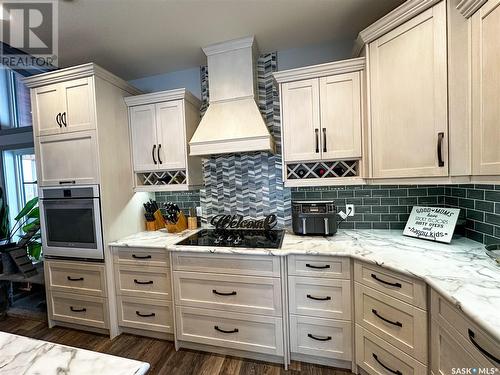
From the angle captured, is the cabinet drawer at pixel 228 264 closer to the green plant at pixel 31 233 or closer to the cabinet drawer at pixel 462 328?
the cabinet drawer at pixel 462 328

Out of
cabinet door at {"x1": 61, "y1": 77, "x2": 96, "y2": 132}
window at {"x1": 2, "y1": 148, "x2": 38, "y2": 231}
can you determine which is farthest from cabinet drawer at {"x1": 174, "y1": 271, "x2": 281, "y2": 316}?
window at {"x1": 2, "y1": 148, "x2": 38, "y2": 231}

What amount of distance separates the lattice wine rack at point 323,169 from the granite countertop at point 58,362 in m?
1.69

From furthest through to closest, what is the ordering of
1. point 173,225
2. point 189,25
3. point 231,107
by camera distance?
point 173,225 < point 231,107 < point 189,25

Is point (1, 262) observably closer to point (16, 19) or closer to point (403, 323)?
point (16, 19)

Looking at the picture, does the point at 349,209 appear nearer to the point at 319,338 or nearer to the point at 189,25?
the point at 319,338

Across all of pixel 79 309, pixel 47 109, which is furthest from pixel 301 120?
pixel 79 309

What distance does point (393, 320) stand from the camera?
1.35 meters

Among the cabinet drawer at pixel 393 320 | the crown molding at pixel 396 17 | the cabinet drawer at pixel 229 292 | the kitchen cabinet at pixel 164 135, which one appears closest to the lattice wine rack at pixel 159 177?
the kitchen cabinet at pixel 164 135

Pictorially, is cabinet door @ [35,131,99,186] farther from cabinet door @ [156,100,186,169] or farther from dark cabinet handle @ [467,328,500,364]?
dark cabinet handle @ [467,328,500,364]

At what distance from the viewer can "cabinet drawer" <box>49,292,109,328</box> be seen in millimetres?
2127

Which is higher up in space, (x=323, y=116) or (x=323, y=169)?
(x=323, y=116)

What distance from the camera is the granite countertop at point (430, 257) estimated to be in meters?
0.91

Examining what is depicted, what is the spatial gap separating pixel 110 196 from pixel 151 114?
0.88 m

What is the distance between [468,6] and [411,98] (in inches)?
18.7
